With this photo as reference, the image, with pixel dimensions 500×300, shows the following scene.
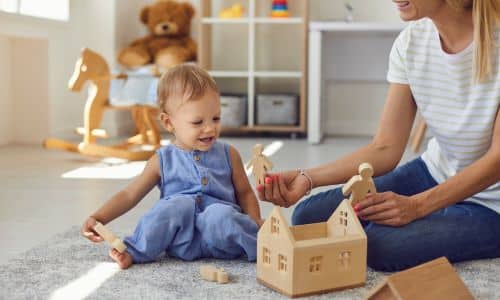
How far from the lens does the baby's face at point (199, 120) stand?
1.62 meters

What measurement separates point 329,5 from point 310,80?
0.71m

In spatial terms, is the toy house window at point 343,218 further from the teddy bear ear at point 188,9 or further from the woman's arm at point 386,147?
the teddy bear ear at point 188,9

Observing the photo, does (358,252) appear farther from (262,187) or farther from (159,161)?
(159,161)

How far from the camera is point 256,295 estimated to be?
4.48 feet

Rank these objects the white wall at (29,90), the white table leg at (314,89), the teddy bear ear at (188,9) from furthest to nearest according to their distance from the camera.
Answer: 1. the teddy bear ear at (188,9)
2. the white table leg at (314,89)
3. the white wall at (29,90)

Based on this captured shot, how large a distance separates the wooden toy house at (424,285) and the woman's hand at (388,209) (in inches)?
7.4

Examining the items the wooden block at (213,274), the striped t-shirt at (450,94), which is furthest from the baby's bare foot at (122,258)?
the striped t-shirt at (450,94)

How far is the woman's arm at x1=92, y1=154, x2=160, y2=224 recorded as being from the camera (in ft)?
5.34

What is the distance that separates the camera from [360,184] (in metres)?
1.41

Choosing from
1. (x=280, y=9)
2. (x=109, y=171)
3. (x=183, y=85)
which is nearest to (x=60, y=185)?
(x=109, y=171)

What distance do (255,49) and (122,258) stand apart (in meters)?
3.28

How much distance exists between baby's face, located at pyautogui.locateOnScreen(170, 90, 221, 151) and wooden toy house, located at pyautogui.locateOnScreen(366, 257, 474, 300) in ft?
1.79

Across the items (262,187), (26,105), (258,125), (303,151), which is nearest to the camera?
(262,187)

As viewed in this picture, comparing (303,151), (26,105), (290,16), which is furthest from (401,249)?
(290,16)
